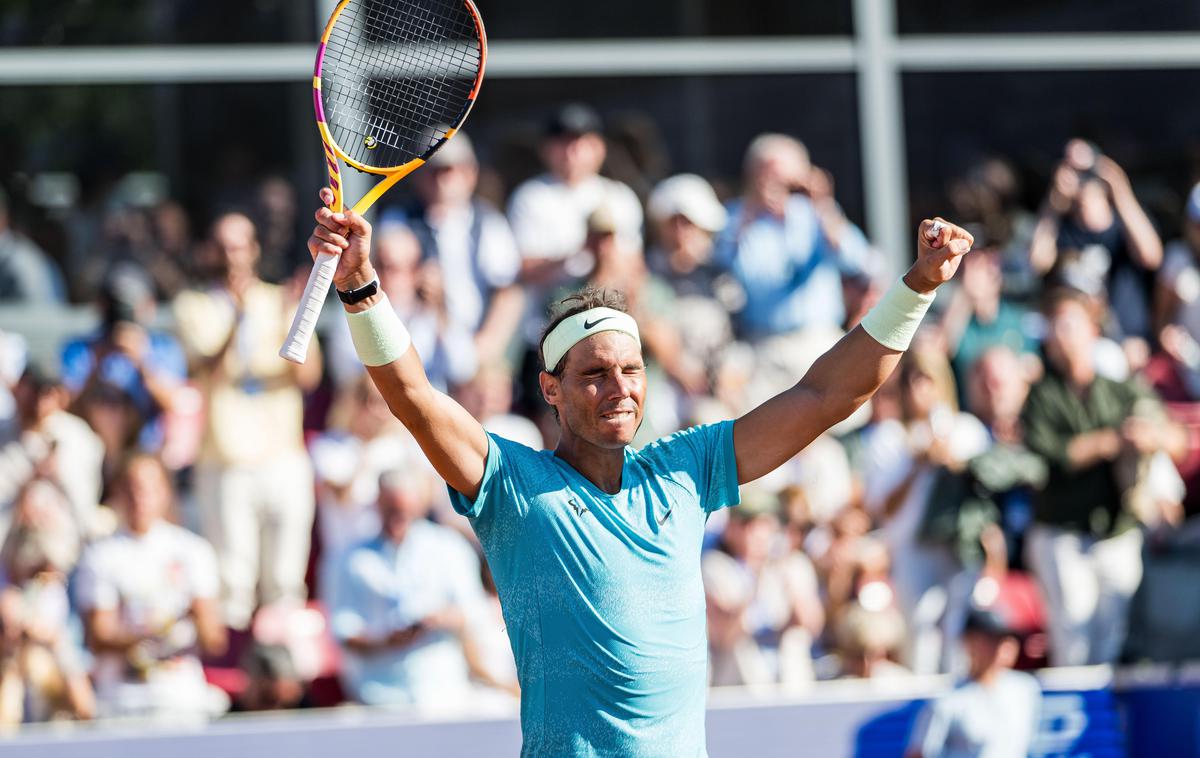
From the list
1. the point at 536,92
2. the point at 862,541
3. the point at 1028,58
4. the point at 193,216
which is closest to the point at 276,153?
the point at 193,216

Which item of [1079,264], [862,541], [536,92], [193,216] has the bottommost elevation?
[862,541]

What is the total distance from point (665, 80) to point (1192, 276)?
3.19m

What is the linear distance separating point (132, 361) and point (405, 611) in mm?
1890

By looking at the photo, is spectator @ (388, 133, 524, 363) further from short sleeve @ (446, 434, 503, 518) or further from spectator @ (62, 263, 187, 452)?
short sleeve @ (446, 434, 503, 518)

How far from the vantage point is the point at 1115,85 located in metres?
10.3

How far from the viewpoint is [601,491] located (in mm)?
3691

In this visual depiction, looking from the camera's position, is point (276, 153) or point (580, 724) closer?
point (580, 724)

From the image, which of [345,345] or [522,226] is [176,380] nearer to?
[345,345]

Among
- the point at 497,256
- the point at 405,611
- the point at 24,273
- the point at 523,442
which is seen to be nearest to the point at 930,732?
the point at 523,442

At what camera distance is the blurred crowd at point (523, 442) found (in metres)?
6.75

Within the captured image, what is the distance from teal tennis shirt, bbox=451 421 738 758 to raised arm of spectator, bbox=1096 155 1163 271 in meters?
5.67

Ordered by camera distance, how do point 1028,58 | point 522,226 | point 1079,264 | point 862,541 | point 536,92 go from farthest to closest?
point 1028,58 < point 536,92 < point 1079,264 < point 522,226 < point 862,541

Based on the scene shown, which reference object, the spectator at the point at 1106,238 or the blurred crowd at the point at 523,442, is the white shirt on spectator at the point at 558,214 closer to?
the blurred crowd at the point at 523,442

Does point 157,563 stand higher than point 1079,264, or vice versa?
point 1079,264
